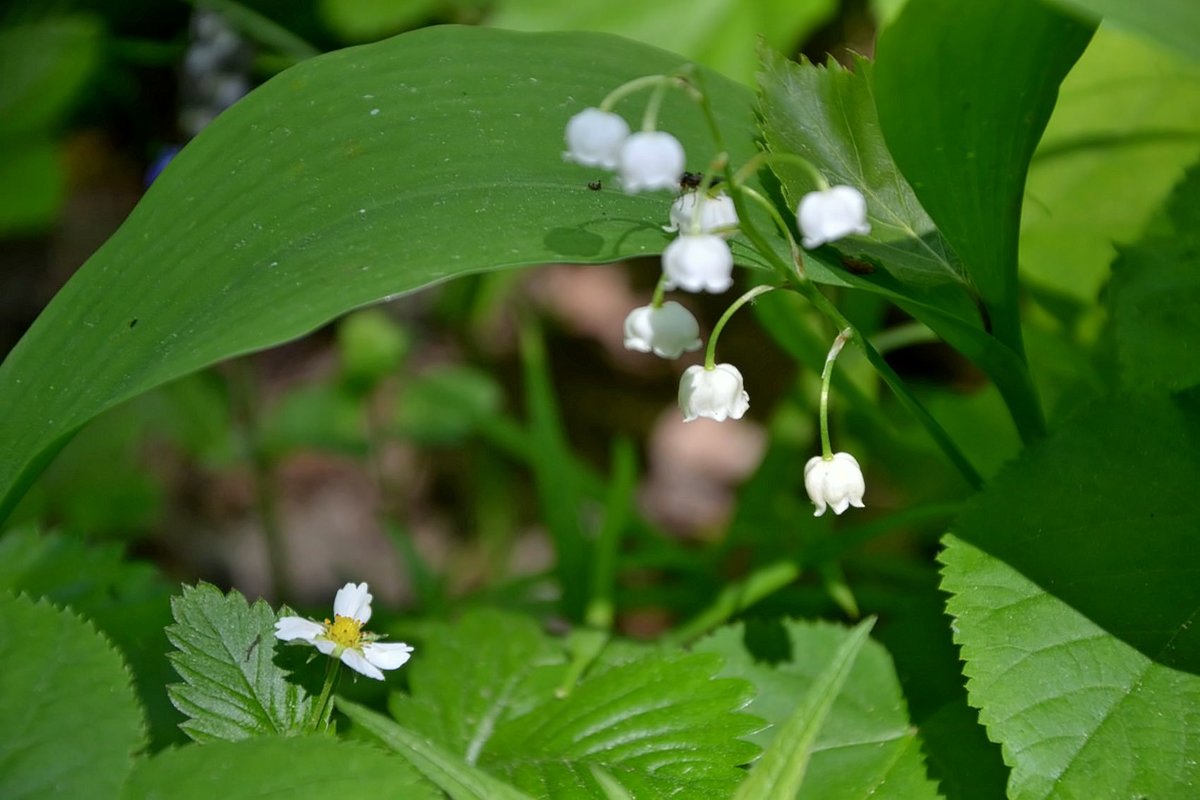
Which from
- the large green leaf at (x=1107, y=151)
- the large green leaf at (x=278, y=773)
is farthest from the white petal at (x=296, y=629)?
the large green leaf at (x=1107, y=151)

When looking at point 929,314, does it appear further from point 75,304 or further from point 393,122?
point 75,304

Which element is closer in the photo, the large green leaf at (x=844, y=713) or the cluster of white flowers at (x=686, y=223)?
the cluster of white flowers at (x=686, y=223)

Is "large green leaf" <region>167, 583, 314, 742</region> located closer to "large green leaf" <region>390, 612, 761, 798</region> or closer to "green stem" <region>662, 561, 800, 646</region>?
"large green leaf" <region>390, 612, 761, 798</region>

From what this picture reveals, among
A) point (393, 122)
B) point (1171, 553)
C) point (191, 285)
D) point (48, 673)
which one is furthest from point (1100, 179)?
point (48, 673)

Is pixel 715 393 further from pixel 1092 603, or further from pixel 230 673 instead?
pixel 230 673

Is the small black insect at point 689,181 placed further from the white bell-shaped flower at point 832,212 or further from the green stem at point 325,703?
the green stem at point 325,703

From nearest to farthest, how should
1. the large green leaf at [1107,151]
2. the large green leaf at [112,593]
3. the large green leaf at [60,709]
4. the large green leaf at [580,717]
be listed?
1. the large green leaf at [60,709]
2. the large green leaf at [580,717]
3. the large green leaf at [112,593]
4. the large green leaf at [1107,151]
